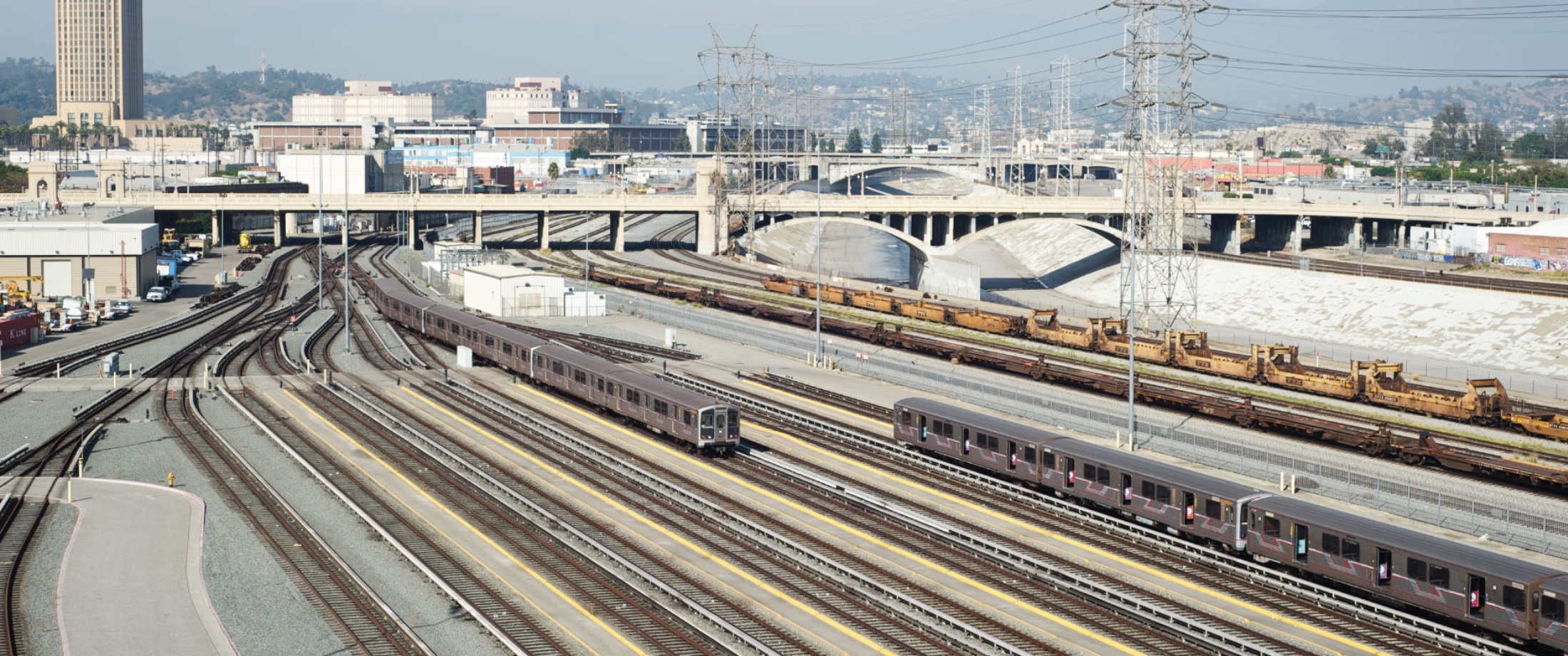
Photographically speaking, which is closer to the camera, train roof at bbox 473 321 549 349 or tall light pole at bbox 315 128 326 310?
train roof at bbox 473 321 549 349

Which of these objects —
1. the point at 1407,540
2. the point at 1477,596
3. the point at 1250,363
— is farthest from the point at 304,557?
the point at 1250,363

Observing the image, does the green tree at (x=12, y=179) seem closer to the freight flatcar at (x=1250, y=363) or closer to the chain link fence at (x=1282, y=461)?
the freight flatcar at (x=1250, y=363)

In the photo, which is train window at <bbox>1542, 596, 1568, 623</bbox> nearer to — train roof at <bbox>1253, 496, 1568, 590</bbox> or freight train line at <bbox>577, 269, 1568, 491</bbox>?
train roof at <bbox>1253, 496, 1568, 590</bbox>

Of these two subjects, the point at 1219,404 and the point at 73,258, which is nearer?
the point at 1219,404

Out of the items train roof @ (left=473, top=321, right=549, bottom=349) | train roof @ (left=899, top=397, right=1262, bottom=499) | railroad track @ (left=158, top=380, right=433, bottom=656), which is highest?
train roof @ (left=473, top=321, right=549, bottom=349)

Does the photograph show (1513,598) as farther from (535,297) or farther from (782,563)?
(535,297)

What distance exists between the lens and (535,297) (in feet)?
280

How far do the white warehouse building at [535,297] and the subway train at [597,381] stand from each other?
747 centimetres

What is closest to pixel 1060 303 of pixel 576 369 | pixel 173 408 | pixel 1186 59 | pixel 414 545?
pixel 1186 59

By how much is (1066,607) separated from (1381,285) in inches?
2857

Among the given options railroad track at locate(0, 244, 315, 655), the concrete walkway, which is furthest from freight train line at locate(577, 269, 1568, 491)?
the concrete walkway

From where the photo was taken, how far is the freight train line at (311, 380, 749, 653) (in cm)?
2870

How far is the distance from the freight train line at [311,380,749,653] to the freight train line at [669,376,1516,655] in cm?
914

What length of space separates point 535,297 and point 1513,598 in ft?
216
